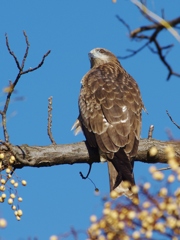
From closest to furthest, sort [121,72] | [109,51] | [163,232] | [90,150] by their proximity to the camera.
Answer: [163,232], [90,150], [121,72], [109,51]

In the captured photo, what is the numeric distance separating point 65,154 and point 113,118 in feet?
3.33

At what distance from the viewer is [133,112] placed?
709 cm

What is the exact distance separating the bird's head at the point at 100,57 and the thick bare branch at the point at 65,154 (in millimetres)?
3352

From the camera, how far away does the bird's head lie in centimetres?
962

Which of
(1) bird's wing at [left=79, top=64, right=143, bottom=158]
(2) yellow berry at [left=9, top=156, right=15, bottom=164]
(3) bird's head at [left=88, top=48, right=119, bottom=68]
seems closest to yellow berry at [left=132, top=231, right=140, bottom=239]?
(2) yellow berry at [left=9, top=156, right=15, bottom=164]

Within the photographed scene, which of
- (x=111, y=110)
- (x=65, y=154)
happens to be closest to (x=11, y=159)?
(x=65, y=154)

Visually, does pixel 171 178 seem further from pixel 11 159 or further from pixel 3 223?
pixel 11 159

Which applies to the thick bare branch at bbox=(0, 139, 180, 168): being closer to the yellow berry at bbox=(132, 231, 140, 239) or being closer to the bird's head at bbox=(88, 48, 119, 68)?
the yellow berry at bbox=(132, 231, 140, 239)

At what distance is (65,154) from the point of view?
240 inches

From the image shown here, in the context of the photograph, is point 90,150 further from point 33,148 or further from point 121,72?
point 121,72

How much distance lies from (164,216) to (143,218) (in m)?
0.11

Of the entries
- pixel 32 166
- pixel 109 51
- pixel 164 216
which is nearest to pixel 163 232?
pixel 164 216

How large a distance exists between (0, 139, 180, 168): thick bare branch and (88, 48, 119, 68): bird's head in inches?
132

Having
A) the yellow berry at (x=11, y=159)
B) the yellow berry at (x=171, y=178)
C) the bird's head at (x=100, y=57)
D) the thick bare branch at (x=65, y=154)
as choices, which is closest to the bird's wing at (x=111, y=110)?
the thick bare branch at (x=65, y=154)
